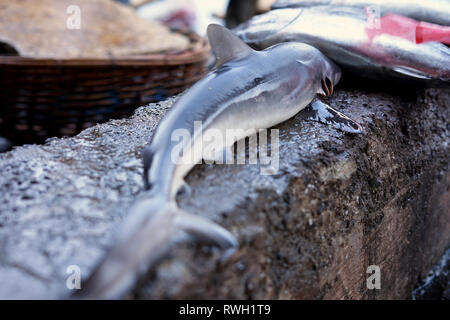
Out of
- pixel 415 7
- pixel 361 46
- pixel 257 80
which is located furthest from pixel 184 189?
pixel 415 7

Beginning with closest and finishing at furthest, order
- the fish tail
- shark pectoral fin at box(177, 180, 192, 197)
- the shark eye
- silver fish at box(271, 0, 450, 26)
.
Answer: the fish tail
shark pectoral fin at box(177, 180, 192, 197)
the shark eye
silver fish at box(271, 0, 450, 26)

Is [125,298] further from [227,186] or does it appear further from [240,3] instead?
[240,3]

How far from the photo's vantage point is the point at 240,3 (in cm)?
520

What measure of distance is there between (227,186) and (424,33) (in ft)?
3.58

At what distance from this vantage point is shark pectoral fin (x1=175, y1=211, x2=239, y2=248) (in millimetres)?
906

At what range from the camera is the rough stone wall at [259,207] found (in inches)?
36.9

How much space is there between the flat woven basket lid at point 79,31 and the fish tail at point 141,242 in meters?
1.95

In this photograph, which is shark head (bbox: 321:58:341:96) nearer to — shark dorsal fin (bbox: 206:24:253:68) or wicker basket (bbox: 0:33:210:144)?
shark dorsal fin (bbox: 206:24:253:68)

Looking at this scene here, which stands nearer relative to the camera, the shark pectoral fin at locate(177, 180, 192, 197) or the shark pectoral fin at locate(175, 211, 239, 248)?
Answer: the shark pectoral fin at locate(175, 211, 239, 248)

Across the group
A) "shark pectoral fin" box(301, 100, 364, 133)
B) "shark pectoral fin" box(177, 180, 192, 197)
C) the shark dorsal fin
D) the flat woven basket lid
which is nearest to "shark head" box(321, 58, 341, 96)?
"shark pectoral fin" box(301, 100, 364, 133)

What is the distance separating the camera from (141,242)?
0.85 m

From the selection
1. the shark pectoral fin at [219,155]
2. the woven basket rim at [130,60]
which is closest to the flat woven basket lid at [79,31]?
the woven basket rim at [130,60]

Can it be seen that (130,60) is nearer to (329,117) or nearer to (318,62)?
(318,62)

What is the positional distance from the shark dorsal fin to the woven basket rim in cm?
128
